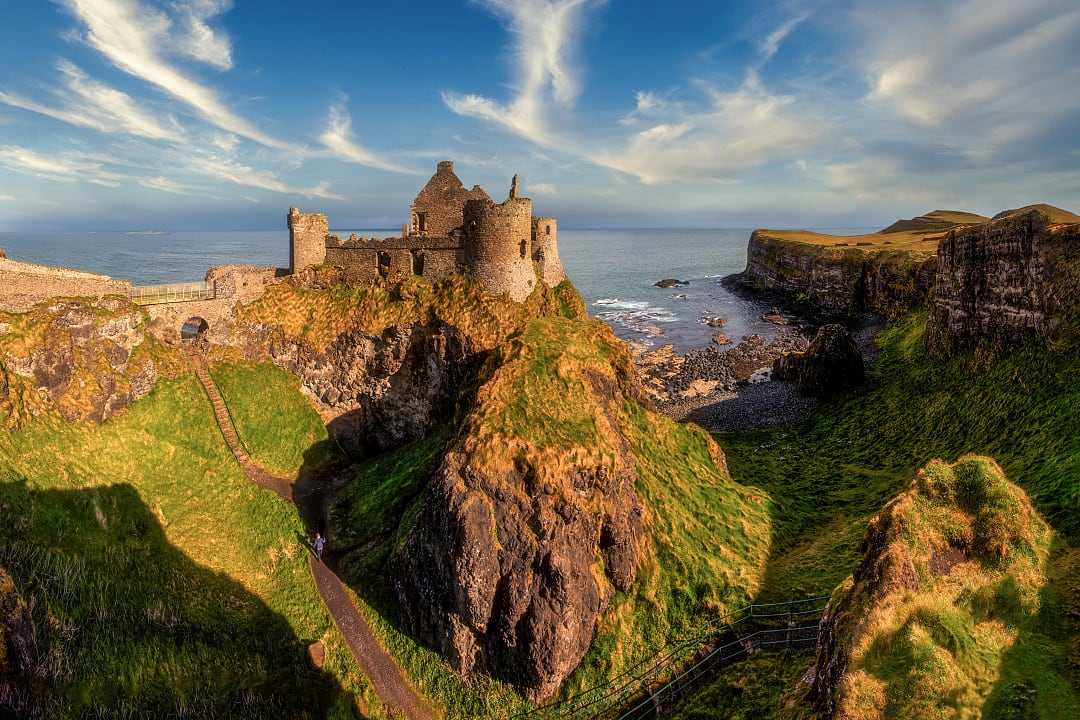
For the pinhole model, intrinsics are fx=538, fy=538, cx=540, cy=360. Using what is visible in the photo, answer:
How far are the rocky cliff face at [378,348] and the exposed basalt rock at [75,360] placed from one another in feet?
21.5

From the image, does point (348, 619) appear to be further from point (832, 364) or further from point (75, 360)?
point (832, 364)

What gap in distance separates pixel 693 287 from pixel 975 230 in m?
112

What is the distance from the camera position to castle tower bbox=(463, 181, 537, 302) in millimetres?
35812

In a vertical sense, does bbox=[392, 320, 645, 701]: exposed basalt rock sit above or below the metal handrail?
below

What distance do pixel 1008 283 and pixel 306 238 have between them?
4900 centimetres

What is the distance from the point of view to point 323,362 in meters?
37.0

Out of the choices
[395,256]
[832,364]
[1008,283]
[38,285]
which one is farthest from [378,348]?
[1008,283]

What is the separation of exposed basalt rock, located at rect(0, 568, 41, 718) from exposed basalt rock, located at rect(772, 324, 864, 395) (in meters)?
53.5

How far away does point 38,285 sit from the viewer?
28875 mm

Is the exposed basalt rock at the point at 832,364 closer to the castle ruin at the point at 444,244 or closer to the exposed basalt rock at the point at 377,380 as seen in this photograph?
the castle ruin at the point at 444,244

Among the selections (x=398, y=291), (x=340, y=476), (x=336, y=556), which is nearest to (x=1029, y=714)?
(x=336, y=556)

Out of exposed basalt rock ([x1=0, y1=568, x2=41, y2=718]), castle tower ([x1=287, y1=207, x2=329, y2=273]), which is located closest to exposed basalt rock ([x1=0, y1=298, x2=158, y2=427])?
castle tower ([x1=287, y1=207, x2=329, y2=273])

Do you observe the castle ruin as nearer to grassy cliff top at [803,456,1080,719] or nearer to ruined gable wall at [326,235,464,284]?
ruined gable wall at [326,235,464,284]

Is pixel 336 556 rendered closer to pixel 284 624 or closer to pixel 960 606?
pixel 284 624
